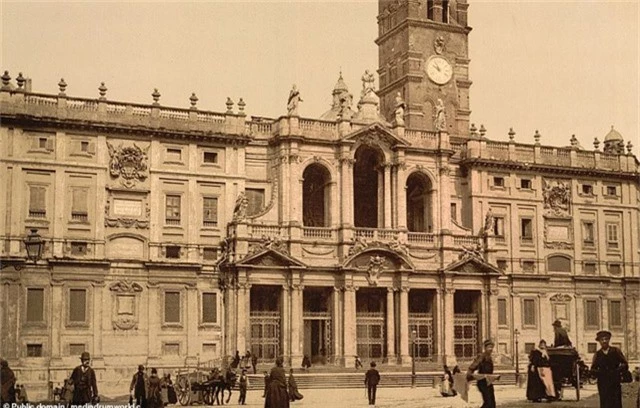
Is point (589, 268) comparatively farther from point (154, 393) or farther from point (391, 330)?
point (154, 393)

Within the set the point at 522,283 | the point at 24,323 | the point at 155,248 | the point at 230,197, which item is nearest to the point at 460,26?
the point at 522,283

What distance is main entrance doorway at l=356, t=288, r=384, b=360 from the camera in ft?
171

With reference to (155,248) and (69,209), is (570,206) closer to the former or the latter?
(155,248)

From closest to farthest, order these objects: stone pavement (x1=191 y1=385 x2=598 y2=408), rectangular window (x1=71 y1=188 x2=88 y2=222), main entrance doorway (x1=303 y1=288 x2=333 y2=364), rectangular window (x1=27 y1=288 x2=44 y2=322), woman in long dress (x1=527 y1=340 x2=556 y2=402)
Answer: woman in long dress (x1=527 y1=340 x2=556 y2=402)
stone pavement (x1=191 y1=385 x2=598 y2=408)
rectangular window (x1=27 y1=288 x2=44 y2=322)
rectangular window (x1=71 y1=188 x2=88 y2=222)
main entrance doorway (x1=303 y1=288 x2=333 y2=364)

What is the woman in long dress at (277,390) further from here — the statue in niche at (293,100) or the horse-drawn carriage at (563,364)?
the statue in niche at (293,100)

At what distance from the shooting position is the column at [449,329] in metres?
52.6

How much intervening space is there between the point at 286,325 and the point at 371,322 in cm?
539

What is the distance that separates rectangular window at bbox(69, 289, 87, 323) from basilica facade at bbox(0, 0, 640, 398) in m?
0.07

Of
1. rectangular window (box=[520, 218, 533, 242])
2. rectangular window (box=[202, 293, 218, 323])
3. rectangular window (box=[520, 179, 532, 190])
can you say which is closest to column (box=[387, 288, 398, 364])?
rectangular window (box=[202, 293, 218, 323])

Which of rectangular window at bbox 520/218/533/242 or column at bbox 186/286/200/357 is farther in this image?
rectangular window at bbox 520/218/533/242

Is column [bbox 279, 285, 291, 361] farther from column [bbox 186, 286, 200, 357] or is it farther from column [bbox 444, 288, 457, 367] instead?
column [bbox 444, 288, 457, 367]

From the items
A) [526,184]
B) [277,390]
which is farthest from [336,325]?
[277,390]

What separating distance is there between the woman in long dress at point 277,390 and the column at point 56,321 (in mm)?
26895

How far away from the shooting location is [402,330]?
51.9m
